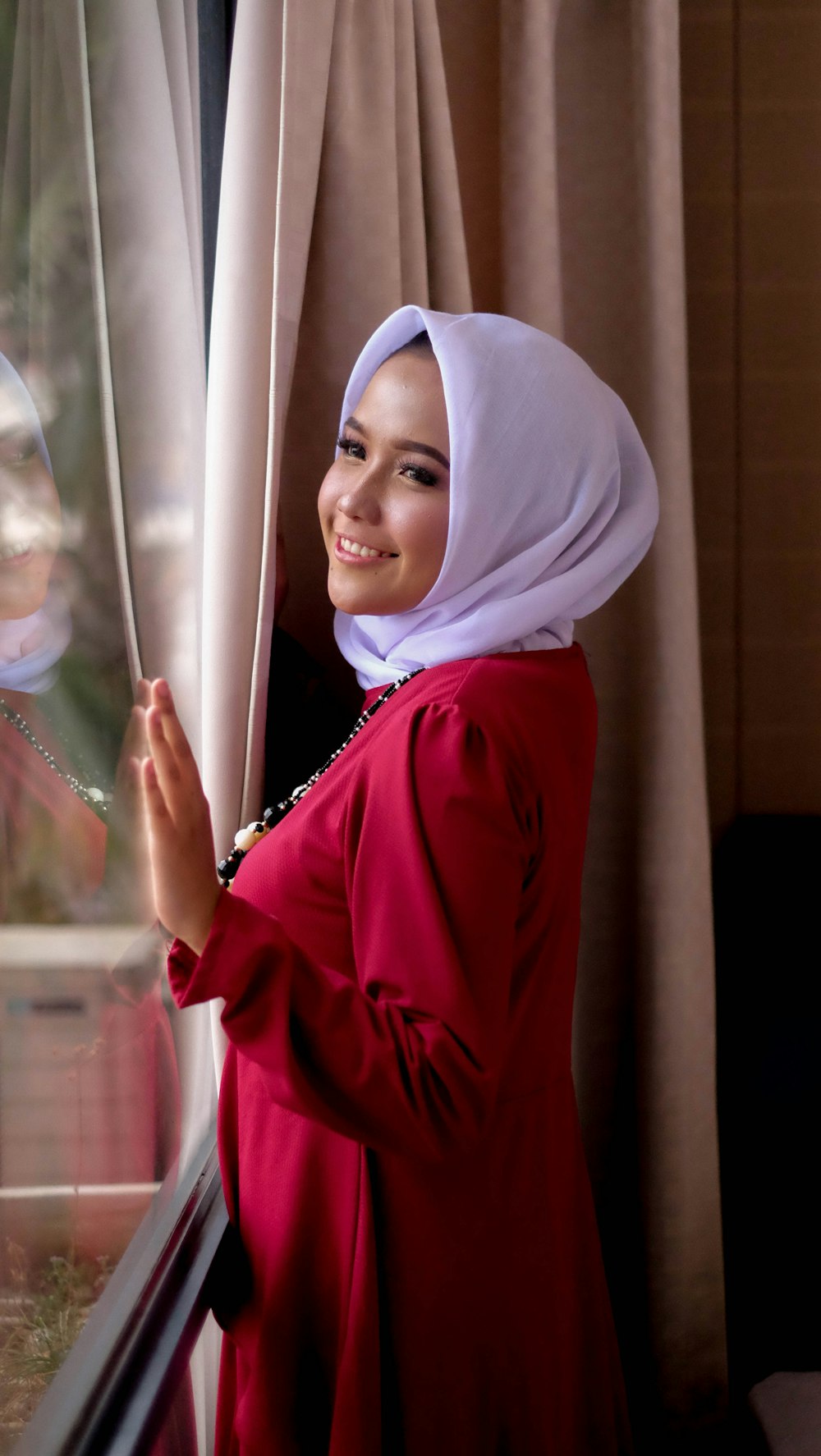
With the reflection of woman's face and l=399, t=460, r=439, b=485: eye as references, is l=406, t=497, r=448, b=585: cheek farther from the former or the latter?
the reflection of woman's face

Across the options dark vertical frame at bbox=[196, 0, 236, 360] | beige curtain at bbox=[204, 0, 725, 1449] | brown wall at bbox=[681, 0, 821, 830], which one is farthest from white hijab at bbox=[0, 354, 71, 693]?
brown wall at bbox=[681, 0, 821, 830]

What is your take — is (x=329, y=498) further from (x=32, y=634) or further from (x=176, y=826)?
(x=176, y=826)

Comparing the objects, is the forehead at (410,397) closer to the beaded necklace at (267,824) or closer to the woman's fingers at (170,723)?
the beaded necklace at (267,824)

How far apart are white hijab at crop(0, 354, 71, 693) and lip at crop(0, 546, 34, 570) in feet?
0.13

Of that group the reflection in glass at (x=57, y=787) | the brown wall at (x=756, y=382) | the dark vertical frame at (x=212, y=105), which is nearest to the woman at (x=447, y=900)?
the reflection in glass at (x=57, y=787)

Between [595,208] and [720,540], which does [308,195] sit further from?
[720,540]

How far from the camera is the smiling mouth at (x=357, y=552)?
994mm

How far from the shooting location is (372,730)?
94 cm

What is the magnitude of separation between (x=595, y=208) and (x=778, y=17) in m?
0.53

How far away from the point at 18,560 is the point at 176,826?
258 millimetres

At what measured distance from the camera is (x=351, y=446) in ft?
3.48

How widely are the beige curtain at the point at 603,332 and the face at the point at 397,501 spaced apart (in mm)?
279

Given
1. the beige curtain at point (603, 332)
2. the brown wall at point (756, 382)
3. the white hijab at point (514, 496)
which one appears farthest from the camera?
the brown wall at point (756, 382)

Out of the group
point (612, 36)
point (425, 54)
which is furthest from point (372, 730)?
point (612, 36)
